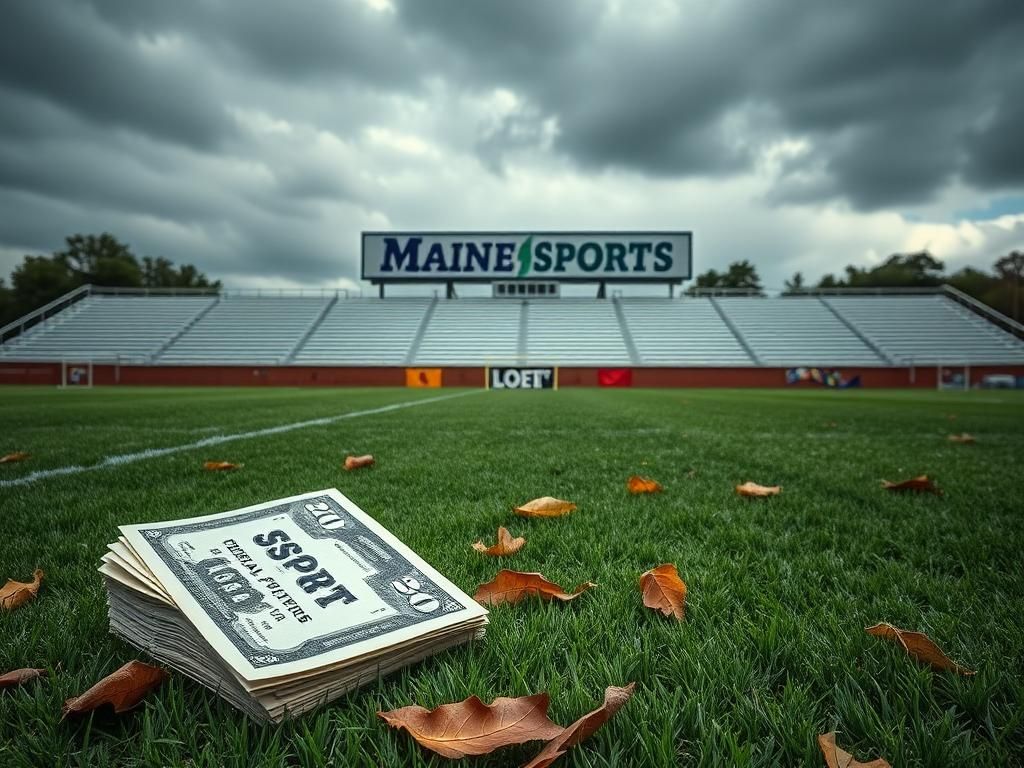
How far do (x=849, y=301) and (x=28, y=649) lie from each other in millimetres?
33308

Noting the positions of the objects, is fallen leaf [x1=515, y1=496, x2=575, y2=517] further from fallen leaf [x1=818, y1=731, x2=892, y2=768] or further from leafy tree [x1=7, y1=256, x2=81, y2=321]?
leafy tree [x1=7, y1=256, x2=81, y2=321]

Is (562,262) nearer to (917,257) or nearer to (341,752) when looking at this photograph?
(341,752)

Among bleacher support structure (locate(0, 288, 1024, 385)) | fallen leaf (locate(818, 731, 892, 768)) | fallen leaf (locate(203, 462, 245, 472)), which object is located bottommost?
fallen leaf (locate(203, 462, 245, 472))

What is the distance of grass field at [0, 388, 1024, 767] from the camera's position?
0.64m

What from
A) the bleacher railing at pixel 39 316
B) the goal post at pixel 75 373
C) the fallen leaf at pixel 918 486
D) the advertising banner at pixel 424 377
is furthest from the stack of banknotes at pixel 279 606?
the bleacher railing at pixel 39 316

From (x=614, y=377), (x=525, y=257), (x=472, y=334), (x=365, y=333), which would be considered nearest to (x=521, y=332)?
(x=472, y=334)

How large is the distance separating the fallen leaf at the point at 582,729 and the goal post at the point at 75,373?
1035 inches

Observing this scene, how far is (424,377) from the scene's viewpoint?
22391 millimetres

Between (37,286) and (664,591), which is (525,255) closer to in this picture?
(664,591)

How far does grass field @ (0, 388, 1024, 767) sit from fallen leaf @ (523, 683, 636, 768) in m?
0.01

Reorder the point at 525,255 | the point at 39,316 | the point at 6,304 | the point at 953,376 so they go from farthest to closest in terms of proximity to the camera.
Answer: the point at 6,304 → the point at 39,316 → the point at 525,255 → the point at 953,376

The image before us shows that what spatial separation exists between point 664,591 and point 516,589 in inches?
11.0

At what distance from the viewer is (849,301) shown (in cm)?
2822

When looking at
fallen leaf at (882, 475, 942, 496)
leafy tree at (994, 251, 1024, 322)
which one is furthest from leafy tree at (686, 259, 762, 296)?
fallen leaf at (882, 475, 942, 496)
